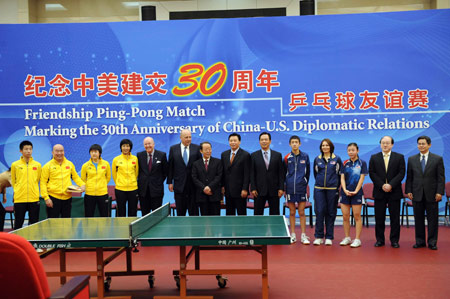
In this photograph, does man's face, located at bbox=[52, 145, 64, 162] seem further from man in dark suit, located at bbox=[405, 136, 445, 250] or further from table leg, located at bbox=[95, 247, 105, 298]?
man in dark suit, located at bbox=[405, 136, 445, 250]

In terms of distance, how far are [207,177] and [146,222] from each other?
9.58ft

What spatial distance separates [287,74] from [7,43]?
17.4 ft

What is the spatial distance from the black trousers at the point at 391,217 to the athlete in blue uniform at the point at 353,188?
10.6 inches

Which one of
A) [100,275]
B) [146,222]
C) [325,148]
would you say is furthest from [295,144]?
[100,275]

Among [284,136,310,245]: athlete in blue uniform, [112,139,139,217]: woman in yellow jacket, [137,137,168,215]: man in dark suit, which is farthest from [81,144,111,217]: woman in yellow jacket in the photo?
[284,136,310,245]: athlete in blue uniform

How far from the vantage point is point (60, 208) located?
7375mm

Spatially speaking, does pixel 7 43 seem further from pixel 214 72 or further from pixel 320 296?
pixel 320 296

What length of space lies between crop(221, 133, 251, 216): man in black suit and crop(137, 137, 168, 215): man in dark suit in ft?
3.18

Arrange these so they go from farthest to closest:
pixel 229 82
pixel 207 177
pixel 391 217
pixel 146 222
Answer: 1. pixel 229 82
2. pixel 207 177
3. pixel 391 217
4. pixel 146 222

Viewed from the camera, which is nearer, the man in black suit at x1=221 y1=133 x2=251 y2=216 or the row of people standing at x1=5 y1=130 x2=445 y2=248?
the row of people standing at x1=5 y1=130 x2=445 y2=248

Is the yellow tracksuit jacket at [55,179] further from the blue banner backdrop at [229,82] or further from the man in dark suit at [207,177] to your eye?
the blue banner backdrop at [229,82]

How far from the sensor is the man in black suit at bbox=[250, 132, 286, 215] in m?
7.54

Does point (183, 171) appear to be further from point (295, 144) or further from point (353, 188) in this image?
point (353, 188)

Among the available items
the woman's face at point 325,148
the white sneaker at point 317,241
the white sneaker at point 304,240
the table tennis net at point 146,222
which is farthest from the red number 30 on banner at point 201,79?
the table tennis net at point 146,222
